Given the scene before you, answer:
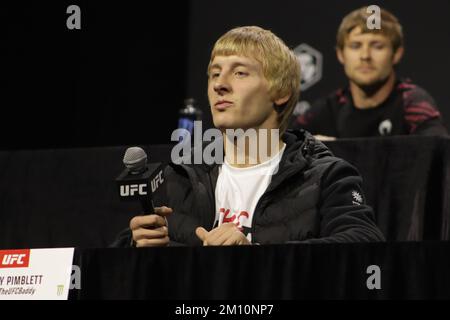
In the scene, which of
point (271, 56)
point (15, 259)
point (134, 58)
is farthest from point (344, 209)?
point (134, 58)

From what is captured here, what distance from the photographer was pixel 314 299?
214 centimetres

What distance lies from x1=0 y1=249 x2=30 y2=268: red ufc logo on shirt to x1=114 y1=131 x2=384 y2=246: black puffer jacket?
0.51m

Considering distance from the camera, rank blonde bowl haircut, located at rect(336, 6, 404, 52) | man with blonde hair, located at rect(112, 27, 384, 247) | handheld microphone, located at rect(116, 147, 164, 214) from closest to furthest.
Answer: handheld microphone, located at rect(116, 147, 164, 214), man with blonde hair, located at rect(112, 27, 384, 247), blonde bowl haircut, located at rect(336, 6, 404, 52)

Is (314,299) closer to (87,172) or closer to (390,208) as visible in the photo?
(390,208)

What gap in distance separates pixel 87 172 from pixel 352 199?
131cm

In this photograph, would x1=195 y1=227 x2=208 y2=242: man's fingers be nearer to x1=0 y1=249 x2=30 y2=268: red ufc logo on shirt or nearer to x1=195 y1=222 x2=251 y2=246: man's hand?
x1=195 y1=222 x2=251 y2=246: man's hand

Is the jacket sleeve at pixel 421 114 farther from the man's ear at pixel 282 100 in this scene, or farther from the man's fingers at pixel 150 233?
the man's fingers at pixel 150 233

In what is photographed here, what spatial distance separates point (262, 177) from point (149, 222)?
47 centimetres

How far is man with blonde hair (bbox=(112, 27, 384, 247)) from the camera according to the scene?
271 centimetres

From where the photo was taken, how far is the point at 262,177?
2.85 meters

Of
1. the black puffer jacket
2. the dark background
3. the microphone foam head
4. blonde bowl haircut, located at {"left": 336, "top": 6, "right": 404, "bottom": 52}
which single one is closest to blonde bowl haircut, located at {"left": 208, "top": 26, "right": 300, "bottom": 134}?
the black puffer jacket

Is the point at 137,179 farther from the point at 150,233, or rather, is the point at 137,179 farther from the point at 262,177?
the point at 262,177

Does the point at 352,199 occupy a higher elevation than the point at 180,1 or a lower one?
lower

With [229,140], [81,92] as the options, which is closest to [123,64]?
[81,92]
